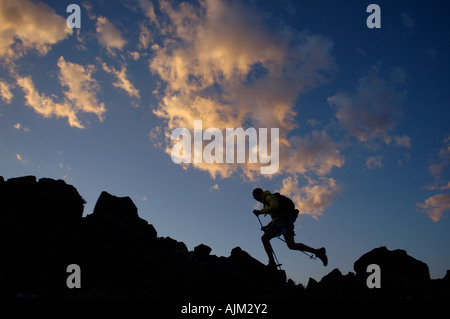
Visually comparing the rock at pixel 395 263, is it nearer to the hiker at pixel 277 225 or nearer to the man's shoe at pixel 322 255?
the man's shoe at pixel 322 255

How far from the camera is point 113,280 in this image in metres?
8.57

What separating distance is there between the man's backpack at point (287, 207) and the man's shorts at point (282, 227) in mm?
220

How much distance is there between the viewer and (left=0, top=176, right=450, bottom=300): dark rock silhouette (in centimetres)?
688

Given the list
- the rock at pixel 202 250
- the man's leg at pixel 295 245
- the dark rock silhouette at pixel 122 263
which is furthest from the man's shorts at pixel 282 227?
the rock at pixel 202 250

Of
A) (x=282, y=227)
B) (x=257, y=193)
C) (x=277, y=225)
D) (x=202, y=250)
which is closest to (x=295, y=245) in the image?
(x=282, y=227)

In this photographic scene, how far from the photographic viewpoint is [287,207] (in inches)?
345

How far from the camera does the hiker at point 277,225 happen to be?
8.29 m

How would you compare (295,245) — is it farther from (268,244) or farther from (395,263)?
(395,263)

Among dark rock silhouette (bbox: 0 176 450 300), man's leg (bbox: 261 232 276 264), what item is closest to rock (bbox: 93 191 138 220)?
dark rock silhouette (bbox: 0 176 450 300)

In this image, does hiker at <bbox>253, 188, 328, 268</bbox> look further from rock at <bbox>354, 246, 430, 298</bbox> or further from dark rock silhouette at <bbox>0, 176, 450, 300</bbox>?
rock at <bbox>354, 246, 430, 298</bbox>

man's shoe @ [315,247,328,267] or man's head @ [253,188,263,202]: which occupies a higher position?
man's head @ [253,188,263,202]

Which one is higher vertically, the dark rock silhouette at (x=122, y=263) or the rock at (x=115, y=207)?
the rock at (x=115, y=207)
